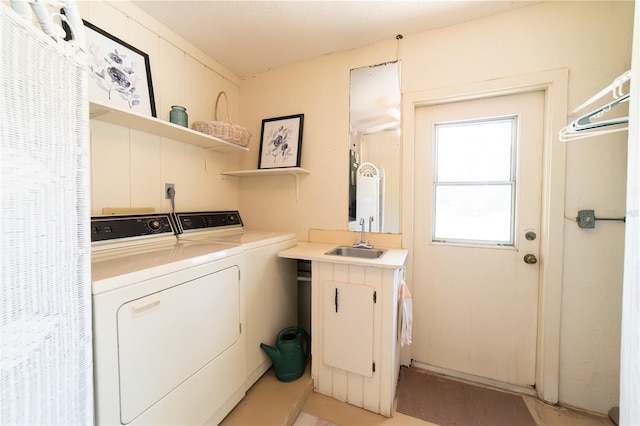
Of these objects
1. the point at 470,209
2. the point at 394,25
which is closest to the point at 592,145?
the point at 470,209

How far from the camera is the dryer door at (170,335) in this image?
37.1 inches

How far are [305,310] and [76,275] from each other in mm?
1789

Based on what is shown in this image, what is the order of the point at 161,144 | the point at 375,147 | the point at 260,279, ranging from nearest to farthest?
the point at 260,279, the point at 161,144, the point at 375,147

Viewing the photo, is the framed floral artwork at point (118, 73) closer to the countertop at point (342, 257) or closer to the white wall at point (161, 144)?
the white wall at point (161, 144)

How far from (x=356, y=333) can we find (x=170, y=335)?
1.03 m

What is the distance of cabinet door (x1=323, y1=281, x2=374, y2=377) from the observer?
1.50 metres

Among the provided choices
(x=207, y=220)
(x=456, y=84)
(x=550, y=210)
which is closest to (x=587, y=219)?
(x=550, y=210)

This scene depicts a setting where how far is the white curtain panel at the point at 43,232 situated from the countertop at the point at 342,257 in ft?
3.61

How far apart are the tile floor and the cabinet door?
0.82ft

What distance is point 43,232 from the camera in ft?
2.14

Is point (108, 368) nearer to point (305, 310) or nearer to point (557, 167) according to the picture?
point (305, 310)

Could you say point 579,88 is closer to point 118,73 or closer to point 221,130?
point 221,130

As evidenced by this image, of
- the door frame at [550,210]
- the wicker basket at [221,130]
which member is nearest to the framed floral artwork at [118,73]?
the wicker basket at [221,130]

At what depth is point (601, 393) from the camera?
147cm
